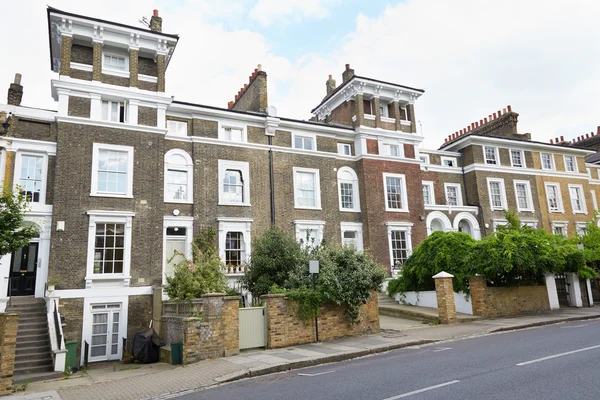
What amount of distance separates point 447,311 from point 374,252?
24.0 ft

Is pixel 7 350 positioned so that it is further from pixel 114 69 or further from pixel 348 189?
pixel 348 189

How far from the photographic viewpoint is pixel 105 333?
17.1 metres

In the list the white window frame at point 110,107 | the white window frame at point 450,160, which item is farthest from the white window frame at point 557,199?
the white window frame at point 110,107

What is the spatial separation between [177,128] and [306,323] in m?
12.2

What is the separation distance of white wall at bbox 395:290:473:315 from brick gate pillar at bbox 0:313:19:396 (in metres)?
17.1

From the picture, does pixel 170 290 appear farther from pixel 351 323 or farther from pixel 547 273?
pixel 547 273

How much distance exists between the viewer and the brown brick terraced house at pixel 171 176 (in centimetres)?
1736

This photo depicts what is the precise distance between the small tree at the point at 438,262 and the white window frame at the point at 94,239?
13.5 meters

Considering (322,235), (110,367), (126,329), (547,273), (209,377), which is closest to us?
(209,377)

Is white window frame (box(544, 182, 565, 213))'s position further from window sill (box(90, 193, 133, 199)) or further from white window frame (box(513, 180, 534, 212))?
window sill (box(90, 193, 133, 199))

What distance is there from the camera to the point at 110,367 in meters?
15.0

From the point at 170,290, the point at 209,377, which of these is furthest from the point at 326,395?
the point at 170,290

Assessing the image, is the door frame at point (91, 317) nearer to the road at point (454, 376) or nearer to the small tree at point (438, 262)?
the road at point (454, 376)

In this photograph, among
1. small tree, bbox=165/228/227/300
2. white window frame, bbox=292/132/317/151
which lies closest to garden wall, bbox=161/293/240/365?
small tree, bbox=165/228/227/300
